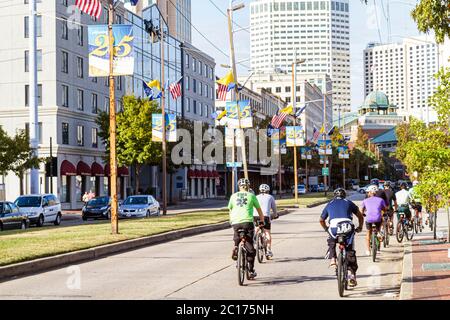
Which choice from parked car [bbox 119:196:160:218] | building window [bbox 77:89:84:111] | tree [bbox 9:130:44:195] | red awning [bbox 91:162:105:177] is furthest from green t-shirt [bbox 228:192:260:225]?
red awning [bbox 91:162:105:177]

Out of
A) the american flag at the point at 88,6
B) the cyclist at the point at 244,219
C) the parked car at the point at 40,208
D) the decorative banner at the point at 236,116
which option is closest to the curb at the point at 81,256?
the cyclist at the point at 244,219

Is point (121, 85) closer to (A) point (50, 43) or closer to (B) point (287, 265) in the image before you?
(A) point (50, 43)

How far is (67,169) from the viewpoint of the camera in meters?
58.8

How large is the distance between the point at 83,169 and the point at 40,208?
981 inches

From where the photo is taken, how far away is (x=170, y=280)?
536 inches

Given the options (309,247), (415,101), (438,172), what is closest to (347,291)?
(438,172)

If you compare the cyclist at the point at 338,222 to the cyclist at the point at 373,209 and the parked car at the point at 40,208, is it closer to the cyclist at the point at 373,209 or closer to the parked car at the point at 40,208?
the cyclist at the point at 373,209

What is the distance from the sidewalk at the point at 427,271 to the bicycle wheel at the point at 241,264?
2.73m

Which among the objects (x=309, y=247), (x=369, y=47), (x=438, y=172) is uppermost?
(x=369, y=47)

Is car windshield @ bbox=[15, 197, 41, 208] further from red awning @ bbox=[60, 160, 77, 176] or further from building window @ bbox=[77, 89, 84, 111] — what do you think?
building window @ bbox=[77, 89, 84, 111]

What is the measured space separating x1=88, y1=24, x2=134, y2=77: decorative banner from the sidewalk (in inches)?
401

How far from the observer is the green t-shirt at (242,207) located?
44.0ft

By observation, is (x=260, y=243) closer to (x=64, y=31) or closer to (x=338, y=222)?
(x=338, y=222)

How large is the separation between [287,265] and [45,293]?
593cm
